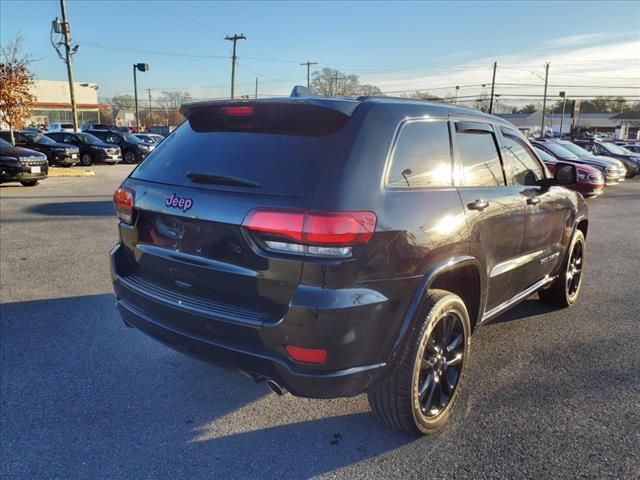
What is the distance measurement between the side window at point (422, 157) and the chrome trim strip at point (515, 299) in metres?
1.10

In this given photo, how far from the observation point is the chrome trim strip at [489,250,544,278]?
346 cm

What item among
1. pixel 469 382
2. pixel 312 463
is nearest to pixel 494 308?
pixel 469 382

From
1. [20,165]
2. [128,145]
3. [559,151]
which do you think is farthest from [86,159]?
[559,151]

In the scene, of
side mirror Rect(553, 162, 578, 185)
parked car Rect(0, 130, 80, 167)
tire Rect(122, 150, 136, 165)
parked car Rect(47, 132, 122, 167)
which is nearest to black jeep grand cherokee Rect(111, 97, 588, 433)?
side mirror Rect(553, 162, 578, 185)

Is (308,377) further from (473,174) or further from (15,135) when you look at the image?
(15,135)

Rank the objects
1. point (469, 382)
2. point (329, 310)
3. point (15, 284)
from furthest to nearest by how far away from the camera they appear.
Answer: point (15, 284) → point (469, 382) → point (329, 310)

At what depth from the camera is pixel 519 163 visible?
4027 mm

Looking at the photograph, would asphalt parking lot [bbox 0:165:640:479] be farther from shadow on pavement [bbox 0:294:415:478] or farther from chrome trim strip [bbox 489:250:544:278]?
chrome trim strip [bbox 489:250:544:278]

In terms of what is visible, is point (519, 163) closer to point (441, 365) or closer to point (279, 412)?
point (441, 365)

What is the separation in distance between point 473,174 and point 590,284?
3.68 m

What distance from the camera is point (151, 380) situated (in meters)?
3.52

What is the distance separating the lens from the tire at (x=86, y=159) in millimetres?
23819

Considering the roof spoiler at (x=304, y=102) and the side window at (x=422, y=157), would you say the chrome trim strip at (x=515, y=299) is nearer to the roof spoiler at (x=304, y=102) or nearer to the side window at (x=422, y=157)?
the side window at (x=422, y=157)

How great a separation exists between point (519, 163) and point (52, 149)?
21.6 metres
